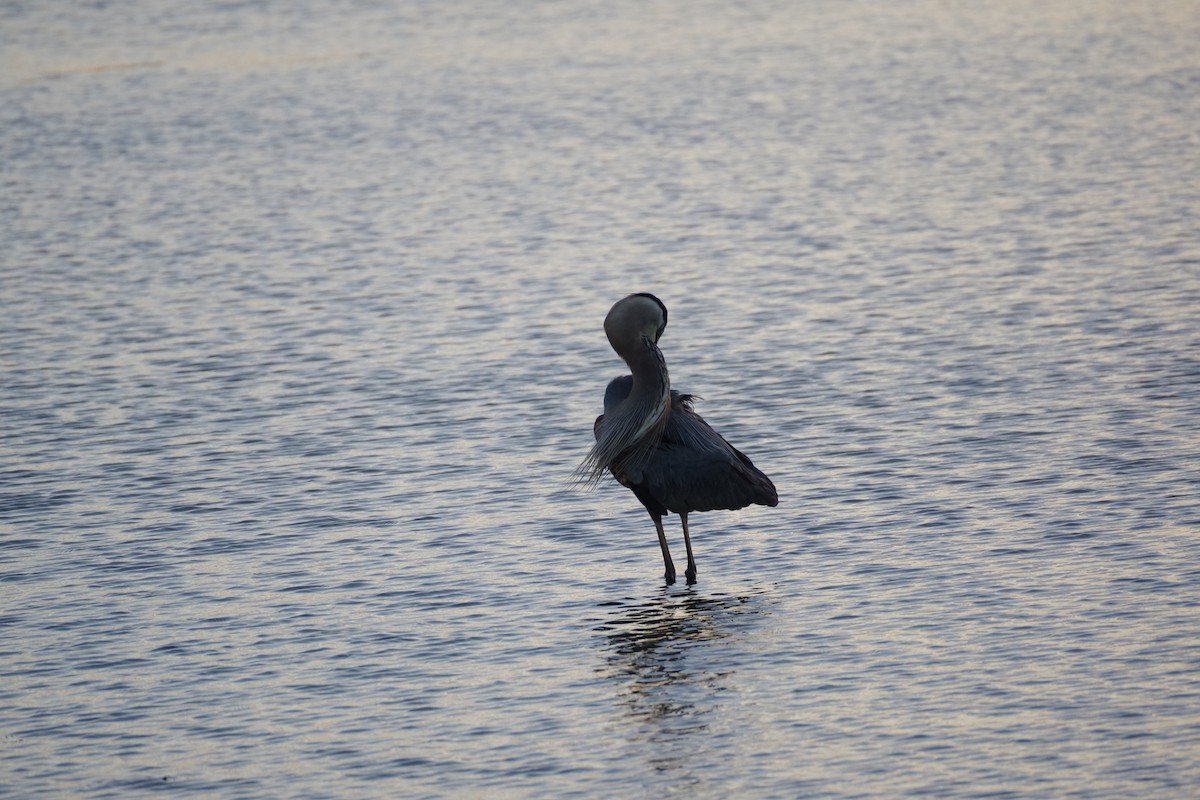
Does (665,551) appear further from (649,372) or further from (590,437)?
(590,437)

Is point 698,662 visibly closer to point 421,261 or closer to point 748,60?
point 421,261

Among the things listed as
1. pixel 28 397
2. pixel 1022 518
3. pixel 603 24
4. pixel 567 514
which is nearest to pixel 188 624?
pixel 567 514

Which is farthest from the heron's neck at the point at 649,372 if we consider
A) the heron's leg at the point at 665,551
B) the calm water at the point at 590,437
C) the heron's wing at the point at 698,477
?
the calm water at the point at 590,437

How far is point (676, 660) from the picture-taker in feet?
38.2

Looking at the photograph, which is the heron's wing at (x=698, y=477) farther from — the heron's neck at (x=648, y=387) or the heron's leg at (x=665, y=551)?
the heron's neck at (x=648, y=387)

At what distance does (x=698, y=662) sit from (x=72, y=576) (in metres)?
5.21

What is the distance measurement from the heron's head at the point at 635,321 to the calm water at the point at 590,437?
5.69ft

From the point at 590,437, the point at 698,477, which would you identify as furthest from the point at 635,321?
the point at 590,437

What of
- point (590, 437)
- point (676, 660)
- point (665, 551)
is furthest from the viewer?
point (590, 437)

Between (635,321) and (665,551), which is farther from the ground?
(635,321)

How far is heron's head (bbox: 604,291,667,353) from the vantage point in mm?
13039

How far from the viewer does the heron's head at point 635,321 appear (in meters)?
13.0

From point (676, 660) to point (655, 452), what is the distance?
73.3 inches

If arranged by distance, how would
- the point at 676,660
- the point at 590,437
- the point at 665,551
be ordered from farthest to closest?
the point at 590,437 < the point at 665,551 < the point at 676,660
